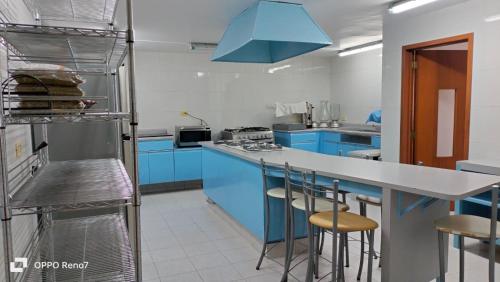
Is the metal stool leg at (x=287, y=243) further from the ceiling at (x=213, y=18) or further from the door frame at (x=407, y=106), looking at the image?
the door frame at (x=407, y=106)

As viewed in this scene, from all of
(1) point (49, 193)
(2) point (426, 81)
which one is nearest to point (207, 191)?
(2) point (426, 81)

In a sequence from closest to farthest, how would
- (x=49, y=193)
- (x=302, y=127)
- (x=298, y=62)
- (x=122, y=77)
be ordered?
1. (x=49, y=193)
2. (x=122, y=77)
3. (x=302, y=127)
4. (x=298, y=62)

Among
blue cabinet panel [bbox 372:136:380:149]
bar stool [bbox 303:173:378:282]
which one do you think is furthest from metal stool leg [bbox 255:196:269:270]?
blue cabinet panel [bbox 372:136:380:149]

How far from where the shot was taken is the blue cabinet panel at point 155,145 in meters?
5.46

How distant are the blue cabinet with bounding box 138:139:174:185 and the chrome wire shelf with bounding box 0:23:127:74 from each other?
3101mm

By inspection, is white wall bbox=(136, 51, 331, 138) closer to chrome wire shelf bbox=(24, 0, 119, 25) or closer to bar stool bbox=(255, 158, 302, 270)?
bar stool bbox=(255, 158, 302, 270)

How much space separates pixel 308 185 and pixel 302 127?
4.34 metres

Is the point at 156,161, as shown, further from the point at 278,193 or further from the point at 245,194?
the point at 278,193

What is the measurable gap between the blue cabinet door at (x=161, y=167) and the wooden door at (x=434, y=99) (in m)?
3.59

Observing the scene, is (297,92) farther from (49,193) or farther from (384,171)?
(49,193)

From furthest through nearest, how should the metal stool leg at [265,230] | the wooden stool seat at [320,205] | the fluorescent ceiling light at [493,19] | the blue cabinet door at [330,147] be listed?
the blue cabinet door at [330,147] → the fluorescent ceiling light at [493,19] → the metal stool leg at [265,230] → the wooden stool seat at [320,205]

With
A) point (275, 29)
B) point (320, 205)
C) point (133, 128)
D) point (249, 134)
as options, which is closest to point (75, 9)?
point (133, 128)

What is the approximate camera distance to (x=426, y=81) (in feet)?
14.1

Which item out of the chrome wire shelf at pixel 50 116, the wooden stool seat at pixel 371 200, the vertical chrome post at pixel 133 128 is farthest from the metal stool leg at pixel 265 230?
the chrome wire shelf at pixel 50 116
